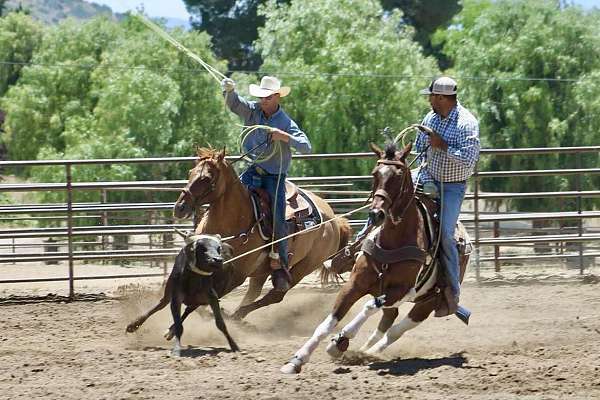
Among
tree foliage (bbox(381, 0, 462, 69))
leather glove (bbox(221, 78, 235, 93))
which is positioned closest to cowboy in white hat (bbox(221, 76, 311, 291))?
leather glove (bbox(221, 78, 235, 93))

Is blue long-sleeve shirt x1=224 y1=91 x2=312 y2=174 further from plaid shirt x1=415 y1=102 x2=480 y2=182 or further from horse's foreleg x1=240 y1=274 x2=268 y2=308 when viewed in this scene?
plaid shirt x1=415 y1=102 x2=480 y2=182

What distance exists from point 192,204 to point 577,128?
63.5ft

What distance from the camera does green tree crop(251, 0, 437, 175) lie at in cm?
2486

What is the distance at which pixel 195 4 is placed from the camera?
168 ft

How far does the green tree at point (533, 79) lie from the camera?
2555 cm

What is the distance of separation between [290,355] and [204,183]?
1.62 metres

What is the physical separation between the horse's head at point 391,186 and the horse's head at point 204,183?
1622mm

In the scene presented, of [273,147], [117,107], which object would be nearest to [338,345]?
[273,147]

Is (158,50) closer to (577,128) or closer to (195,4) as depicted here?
(577,128)

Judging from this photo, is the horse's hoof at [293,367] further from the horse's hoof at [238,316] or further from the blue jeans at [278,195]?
the blue jeans at [278,195]

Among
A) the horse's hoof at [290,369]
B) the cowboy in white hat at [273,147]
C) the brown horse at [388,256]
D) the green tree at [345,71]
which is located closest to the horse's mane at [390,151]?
the brown horse at [388,256]

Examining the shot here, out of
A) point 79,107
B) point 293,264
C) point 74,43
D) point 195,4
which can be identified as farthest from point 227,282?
point 195,4

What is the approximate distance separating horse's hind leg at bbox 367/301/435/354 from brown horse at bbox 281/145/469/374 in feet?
0.17

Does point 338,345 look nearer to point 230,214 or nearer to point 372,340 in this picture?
point 372,340
